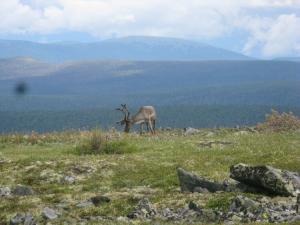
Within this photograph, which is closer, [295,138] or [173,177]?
[173,177]

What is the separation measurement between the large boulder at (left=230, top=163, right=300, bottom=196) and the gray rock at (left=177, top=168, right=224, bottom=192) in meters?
0.82

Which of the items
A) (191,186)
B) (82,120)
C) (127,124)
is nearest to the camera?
(191,186)

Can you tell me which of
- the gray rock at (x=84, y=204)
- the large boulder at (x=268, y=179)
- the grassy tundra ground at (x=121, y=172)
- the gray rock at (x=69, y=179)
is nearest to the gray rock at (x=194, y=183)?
the grassy tundra ground at (x=121, y=172)

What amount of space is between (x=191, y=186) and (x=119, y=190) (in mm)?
2494

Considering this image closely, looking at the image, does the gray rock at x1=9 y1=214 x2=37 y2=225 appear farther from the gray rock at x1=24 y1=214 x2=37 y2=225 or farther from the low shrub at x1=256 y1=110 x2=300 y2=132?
the low shrub at x1=256 y1=110 x2=300 y2=132

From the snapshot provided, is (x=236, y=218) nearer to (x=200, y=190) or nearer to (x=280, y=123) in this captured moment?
(x=200, y=190)

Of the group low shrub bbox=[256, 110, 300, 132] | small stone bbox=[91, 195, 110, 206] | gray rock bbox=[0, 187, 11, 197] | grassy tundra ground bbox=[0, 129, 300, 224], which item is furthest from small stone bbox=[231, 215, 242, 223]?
low shrub bbox=[256, 110, 300, 132]

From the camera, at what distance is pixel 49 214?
15969 mm

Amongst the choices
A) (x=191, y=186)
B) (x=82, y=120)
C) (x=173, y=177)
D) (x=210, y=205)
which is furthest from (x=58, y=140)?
(x=82, y=120)

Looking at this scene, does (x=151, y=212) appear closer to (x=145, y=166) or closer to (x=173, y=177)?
(x=173, y=177)

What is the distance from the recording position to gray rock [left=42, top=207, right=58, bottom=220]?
15.7m

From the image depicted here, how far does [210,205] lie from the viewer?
16.0 m

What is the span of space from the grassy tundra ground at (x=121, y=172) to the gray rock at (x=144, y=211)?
0.32m

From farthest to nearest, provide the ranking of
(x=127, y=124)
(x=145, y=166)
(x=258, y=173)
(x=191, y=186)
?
(x=127, y=124)
(x=145, y=166)
(x=191, y=186)
(x=258, y=173)
